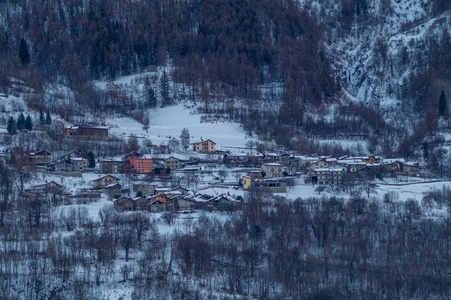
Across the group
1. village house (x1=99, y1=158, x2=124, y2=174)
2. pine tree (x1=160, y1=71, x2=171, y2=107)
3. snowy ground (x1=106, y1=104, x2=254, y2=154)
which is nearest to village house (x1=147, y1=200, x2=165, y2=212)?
village house (x1=99, y1=158, x2=124, y2=174)

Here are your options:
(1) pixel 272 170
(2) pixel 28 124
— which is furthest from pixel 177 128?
(1) pixel 272 170

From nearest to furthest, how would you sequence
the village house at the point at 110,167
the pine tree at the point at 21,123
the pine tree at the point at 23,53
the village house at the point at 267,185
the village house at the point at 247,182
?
the village house at the point at 267,185 < the village house at the point at 247,182 < the village house at the point at 110,167 < the pine tree at the point at 21,123 < the pine tree at the point at 23,53

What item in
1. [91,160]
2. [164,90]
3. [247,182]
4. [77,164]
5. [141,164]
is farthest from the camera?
[164,90]

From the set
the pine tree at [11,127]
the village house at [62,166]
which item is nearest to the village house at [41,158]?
the village house at [62,166]

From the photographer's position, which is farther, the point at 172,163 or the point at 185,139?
the point at 185,139

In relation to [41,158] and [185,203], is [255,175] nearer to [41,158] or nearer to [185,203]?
[185,203]

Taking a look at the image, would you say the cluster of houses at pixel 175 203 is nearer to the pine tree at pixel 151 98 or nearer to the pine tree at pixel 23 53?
the pine tree at pixel 151 98

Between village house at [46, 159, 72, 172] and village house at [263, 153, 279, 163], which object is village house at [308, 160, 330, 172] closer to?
village house at [263, 153, 279, 163]
